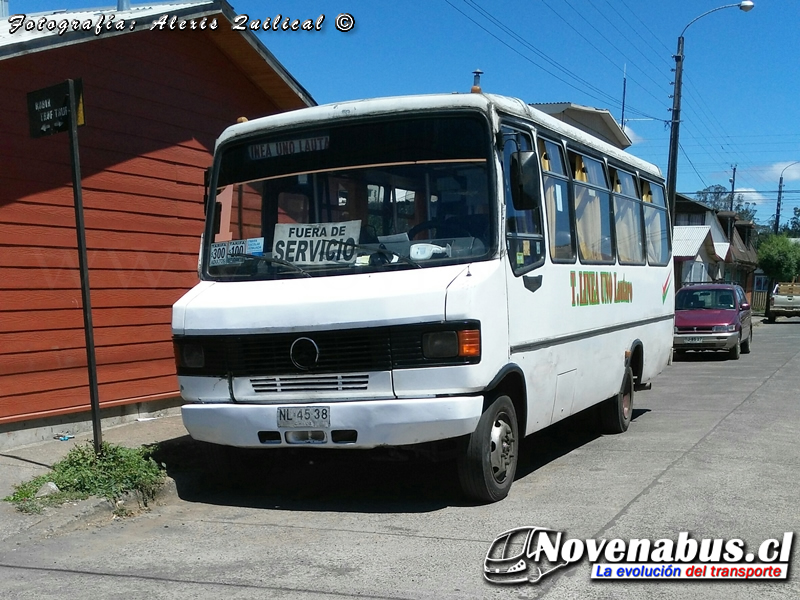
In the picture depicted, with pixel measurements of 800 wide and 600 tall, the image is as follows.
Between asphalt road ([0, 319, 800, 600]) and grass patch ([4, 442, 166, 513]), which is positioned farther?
grass patch ([4, 442, 166, 513])

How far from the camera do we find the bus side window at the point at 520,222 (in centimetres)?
669

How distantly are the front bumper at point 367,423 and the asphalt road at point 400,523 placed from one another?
21.8 inches

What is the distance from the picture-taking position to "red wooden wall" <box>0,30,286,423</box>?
28.8 feet

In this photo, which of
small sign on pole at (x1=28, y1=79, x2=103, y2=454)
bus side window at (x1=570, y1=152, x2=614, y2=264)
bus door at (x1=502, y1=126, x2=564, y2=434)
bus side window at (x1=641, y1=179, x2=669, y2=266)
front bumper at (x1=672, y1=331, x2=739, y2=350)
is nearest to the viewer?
bus door at (x1=502, y1=126, x2=564, y2=434)

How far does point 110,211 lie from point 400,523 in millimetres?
5127

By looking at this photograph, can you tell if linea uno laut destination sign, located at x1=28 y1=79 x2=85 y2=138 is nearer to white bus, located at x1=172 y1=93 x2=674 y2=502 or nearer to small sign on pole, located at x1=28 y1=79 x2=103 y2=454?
small sign on pole, located at x1=28 y1=79 x2=103 y2=454

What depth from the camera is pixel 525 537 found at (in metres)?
5.77

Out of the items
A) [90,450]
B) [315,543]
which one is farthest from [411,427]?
[90,450]

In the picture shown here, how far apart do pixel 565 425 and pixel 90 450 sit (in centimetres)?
538

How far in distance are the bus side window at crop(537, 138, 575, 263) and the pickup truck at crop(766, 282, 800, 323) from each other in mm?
37699

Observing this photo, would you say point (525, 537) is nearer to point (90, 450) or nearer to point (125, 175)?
point (90, 450)

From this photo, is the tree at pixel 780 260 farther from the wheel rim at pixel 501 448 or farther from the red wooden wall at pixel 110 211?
the wheel rim at pixel 501 448

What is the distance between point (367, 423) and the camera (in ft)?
20.4

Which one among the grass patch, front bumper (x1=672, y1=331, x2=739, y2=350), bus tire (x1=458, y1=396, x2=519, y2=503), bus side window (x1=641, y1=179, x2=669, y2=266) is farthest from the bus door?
front bumper (x1=672, y1=331, x2=739, y2=350)
